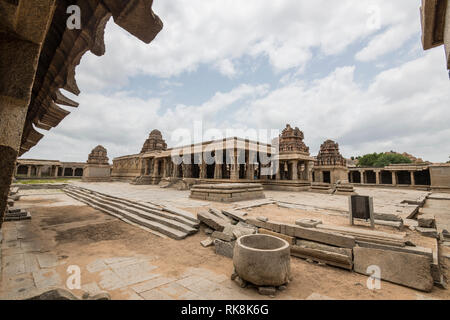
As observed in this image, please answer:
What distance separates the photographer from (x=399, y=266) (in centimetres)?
320

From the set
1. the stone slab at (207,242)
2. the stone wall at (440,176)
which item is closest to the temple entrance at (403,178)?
the stone wall at (440,176)

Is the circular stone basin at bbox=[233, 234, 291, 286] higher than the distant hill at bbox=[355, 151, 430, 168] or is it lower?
lower

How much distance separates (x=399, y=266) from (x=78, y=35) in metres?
5.89

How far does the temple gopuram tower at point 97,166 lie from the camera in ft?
105

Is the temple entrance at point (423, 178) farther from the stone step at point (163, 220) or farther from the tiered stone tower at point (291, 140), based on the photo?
the stone step at point (163, 220)

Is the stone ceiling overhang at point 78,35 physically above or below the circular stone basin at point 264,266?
above

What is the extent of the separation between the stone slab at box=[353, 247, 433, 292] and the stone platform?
6211 millimetres

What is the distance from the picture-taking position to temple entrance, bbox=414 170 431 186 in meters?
27.1

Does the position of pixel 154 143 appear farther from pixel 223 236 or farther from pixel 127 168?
pixel 223 236

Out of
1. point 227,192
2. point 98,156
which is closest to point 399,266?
point 227,192

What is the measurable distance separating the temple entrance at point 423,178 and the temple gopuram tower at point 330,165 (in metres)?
10.3

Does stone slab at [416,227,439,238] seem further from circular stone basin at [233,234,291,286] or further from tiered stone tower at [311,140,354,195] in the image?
tiered stone tower at [311,140,354,195]

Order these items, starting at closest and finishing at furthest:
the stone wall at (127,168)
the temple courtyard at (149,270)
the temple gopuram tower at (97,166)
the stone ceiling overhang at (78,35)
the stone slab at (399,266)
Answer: the stone ceiling overhang at (78,35)
the temple courtyard at (149,270)
the stone slab at (399,266)
the stone wall at (127,168)
the temple gopuram tower at (97,166)

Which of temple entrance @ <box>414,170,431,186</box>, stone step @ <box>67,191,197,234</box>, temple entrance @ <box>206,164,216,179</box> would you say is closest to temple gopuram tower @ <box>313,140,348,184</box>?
temple entrance @ <box>414,170,431,186</box>
